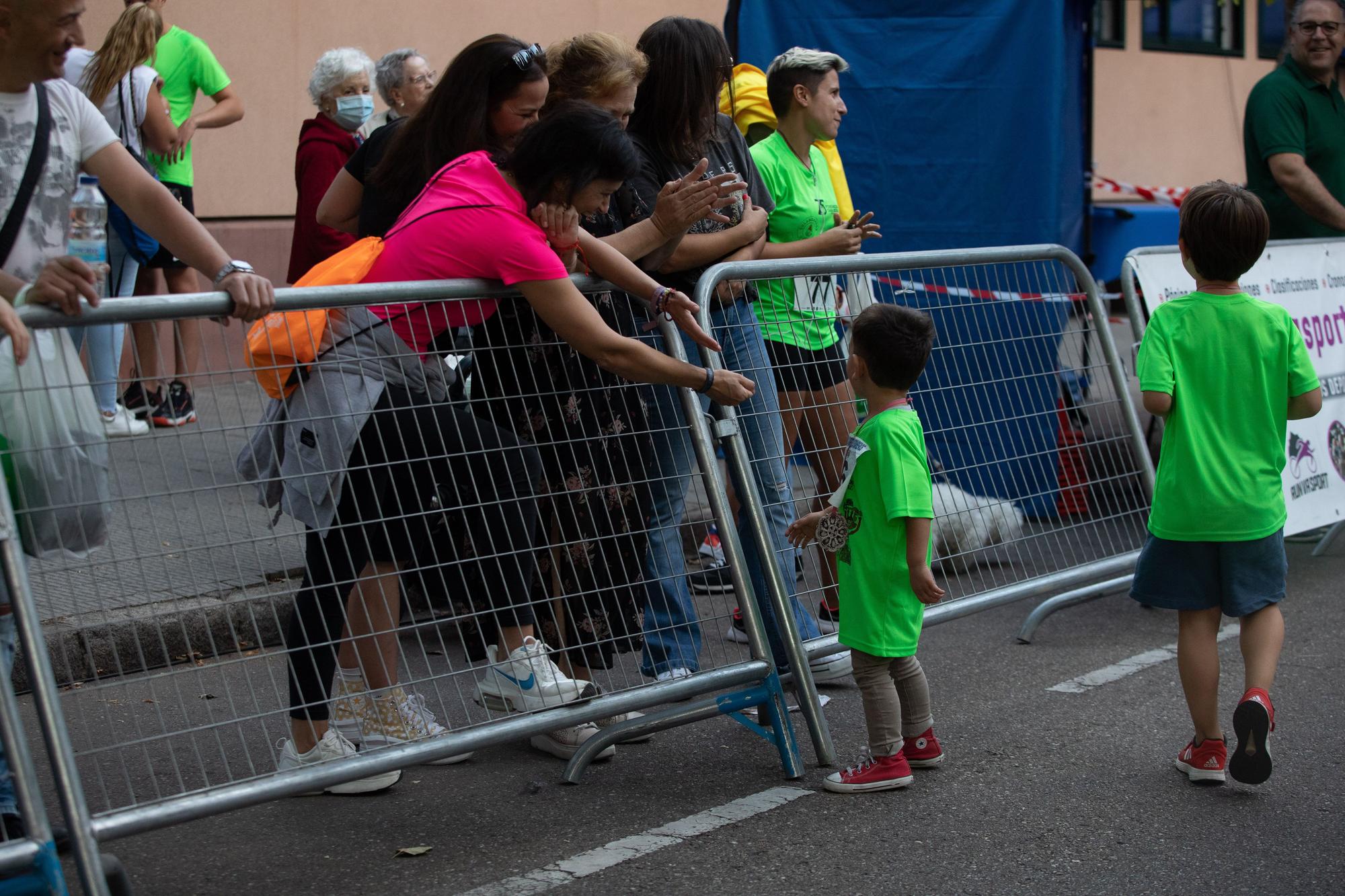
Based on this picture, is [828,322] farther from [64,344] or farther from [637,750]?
[64,344]

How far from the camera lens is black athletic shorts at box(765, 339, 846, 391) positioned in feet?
15.2

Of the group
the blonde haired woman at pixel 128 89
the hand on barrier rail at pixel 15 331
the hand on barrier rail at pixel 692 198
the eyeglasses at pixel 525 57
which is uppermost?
the blonde haired woman at pixel 128 89

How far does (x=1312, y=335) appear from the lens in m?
6.40

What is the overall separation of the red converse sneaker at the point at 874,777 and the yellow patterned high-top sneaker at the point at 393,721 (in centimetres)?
102

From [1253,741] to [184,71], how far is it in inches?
259

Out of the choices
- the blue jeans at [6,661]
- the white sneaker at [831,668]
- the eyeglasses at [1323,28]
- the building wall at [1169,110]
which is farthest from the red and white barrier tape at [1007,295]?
the building wall at [1169,110]

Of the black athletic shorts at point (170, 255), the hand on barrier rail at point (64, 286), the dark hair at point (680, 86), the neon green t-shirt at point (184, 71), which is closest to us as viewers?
the hand on barrier rail at point (64, 286)

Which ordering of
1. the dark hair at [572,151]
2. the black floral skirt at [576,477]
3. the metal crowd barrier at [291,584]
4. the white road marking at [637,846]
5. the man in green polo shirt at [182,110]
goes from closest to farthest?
the metal crowd barrier at [291,584] → the white road marking at [637,846] → the dark hair at [572,151] → the black floral skirt at [576,477] → the man in green polo shirt at [182,110]

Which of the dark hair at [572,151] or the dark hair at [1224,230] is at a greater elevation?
the dark hair at [572,151]

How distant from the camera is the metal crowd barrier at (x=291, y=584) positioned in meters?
3.05

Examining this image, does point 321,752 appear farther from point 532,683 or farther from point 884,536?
point 884,536

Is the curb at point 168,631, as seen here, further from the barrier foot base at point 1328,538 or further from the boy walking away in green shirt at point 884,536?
the barrier foot base at point 1328,538

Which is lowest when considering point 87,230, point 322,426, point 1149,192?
point 322,426

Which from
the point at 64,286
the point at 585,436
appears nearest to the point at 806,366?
the point at 585,436
